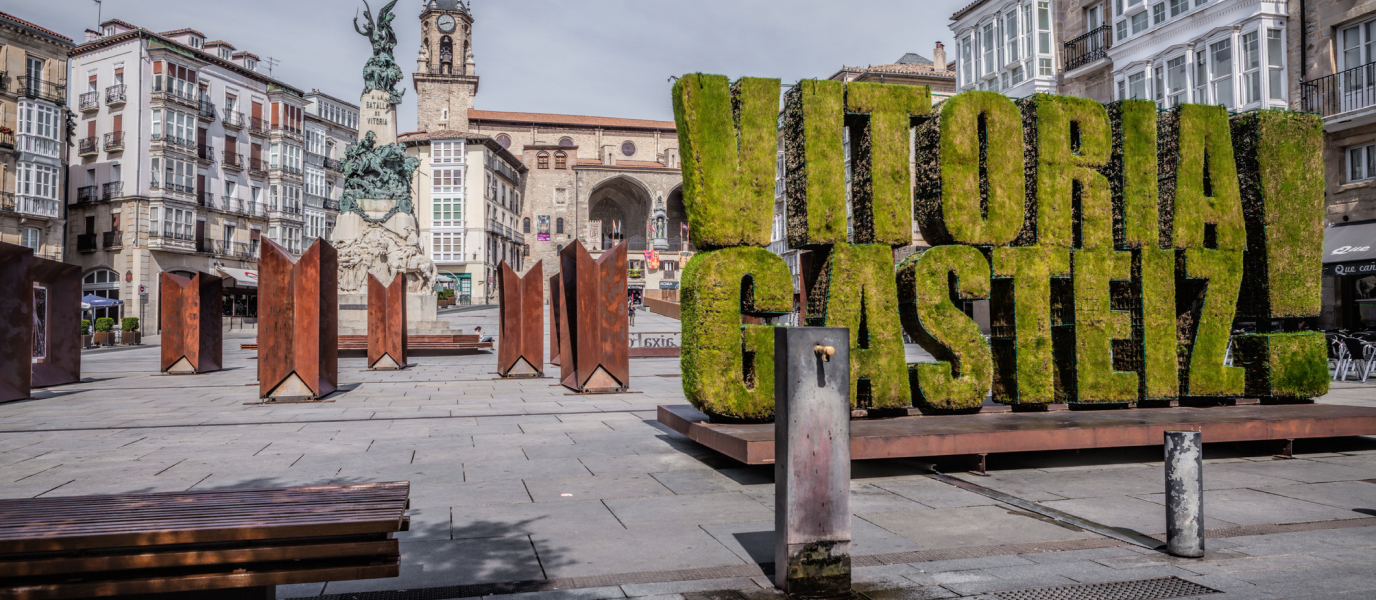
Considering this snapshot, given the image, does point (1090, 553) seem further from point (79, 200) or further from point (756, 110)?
point (79, 200)

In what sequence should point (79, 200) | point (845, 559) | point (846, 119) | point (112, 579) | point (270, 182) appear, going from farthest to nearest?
point (270, 182), point (79, 200), point (846, 119), point (845, 559), point (112, 579)

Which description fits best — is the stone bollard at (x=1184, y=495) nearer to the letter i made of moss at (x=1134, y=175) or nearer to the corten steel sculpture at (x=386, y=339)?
→ the letter i made of moss at (x=1134, y=175)

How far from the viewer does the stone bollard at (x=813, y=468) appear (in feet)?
13.9

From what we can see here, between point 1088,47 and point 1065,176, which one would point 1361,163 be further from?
A: point 1065,176

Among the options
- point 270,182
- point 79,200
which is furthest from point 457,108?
point 79,200

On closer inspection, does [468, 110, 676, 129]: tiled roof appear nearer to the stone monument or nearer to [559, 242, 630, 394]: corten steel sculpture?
the stone monument

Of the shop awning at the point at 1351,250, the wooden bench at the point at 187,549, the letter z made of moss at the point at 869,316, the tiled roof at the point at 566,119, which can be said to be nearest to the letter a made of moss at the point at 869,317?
the letter z made of moss at the point at 869,316

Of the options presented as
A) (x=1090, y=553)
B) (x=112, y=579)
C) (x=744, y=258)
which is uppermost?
(x=744, y=258)

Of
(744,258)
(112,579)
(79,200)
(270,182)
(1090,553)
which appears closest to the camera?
(112,579)

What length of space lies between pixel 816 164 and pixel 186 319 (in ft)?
52.9

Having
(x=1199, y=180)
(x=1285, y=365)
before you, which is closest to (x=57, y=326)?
(x=1199, y=180)

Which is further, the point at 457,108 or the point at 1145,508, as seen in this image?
the point at 457,108

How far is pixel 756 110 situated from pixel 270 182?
5775 cm

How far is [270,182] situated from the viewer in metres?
57.7
